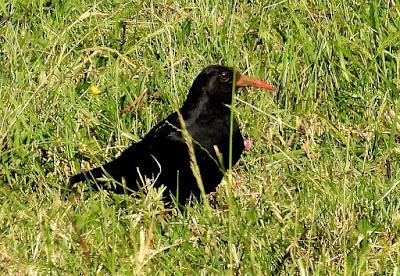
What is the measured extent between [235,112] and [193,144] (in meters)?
0.56

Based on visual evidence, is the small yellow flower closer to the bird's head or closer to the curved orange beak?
the bird's head

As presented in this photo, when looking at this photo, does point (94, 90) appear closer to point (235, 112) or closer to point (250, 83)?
point (235, 112)

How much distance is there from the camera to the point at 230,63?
5.80 metres

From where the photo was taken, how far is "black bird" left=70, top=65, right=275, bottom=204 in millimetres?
5062

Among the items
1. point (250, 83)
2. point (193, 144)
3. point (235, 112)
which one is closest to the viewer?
point (193, 144)

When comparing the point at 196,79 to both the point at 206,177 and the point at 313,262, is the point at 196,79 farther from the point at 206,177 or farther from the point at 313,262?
the point at 313,262

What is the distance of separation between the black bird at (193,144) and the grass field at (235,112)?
12 centimetres

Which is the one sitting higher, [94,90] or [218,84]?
[218,84]

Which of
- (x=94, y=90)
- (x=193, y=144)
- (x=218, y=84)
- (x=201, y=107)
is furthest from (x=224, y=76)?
(x=94, y=90)

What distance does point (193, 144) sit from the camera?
16.4 feet

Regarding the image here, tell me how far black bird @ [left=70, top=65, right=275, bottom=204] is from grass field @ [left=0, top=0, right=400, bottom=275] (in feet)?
0.40

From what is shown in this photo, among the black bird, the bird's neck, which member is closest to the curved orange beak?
the black bird

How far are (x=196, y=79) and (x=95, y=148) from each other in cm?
59

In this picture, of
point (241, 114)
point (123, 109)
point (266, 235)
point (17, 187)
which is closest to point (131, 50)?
point (123, 109)
